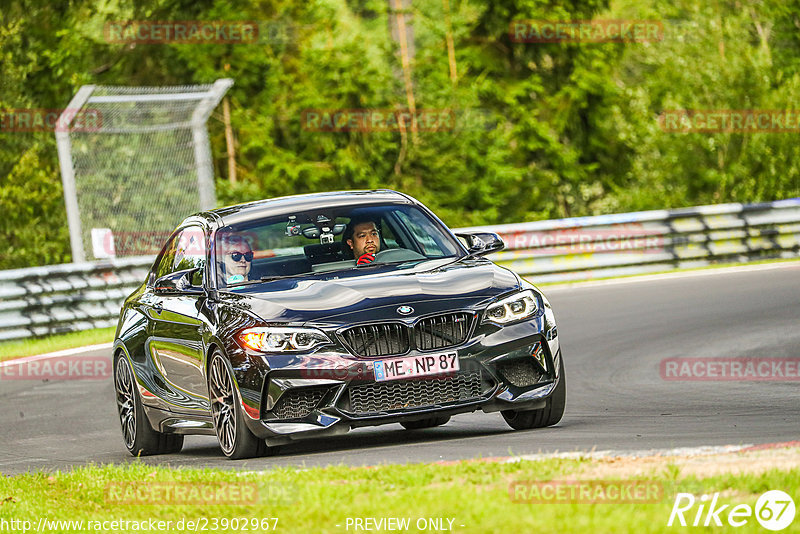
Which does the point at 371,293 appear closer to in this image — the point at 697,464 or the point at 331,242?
the point at 331,242

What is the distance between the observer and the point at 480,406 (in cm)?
827

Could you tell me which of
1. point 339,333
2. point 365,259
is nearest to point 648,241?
point 365,259

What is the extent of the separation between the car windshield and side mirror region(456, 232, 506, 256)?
0.37 ft

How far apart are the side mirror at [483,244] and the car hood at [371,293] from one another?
0.66m

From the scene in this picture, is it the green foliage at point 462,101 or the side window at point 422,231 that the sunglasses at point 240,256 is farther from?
the green foliage at point 462,101

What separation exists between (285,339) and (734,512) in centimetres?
343

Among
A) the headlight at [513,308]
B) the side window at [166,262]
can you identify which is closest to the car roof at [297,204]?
the side window at [166,262]

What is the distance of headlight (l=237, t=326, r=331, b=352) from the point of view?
8.05 metres

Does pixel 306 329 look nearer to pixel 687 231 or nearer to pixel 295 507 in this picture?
pixel 295 507

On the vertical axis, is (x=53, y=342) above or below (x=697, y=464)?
below

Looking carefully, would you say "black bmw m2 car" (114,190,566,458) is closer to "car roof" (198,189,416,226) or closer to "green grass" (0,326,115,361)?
"car roof" (198,189,416,226)

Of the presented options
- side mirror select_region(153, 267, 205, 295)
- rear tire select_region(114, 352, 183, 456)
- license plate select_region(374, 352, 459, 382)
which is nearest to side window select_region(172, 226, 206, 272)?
side mirror select_region(153, 267, 205, 295)

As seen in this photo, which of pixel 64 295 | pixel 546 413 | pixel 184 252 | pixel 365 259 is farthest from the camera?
pixel 64 295

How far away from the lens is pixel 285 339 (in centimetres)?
809
